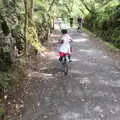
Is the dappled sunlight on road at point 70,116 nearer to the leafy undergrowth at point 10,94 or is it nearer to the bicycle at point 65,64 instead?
the leafy undergrowth at point 10,94

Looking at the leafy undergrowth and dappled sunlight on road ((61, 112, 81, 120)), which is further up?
the leafy undergrowth

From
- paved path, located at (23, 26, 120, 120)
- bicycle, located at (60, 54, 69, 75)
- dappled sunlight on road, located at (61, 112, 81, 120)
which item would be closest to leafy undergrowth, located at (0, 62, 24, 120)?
paved path, located at (23, 26, 120, 120)

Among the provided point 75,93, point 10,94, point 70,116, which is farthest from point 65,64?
point 70,116

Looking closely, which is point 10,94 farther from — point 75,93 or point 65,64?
point 65,64

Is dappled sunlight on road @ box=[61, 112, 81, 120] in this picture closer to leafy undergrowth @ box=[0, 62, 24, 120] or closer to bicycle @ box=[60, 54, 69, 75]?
leafy undergrowth @ box=[0, 62, 24, 120]

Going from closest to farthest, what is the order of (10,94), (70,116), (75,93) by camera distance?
(70,116) < (10,94) < (75,93)

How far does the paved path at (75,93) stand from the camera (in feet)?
25.6

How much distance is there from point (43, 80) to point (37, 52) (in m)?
5.47

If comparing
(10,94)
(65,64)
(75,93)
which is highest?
(65,64)

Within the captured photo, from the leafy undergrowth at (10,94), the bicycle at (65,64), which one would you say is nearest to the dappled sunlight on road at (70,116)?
the leafy undergrowth at (10,94)

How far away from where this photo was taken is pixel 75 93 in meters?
9.70

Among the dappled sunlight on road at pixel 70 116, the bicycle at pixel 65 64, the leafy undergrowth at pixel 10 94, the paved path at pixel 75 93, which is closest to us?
the dappled sunlight on road at pixel 70 116

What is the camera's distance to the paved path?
25.6ft

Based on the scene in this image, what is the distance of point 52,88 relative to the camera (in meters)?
10.4
